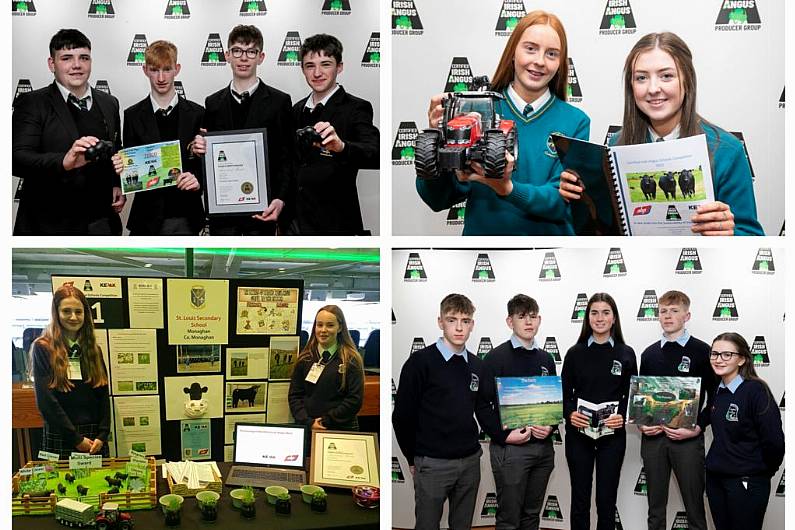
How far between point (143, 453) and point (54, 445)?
0.74 feet

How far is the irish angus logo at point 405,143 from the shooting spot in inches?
96.3

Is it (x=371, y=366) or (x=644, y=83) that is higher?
(x=644, y=83)

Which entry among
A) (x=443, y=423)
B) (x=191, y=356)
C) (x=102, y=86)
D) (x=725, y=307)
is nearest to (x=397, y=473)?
(x=443, y=423)

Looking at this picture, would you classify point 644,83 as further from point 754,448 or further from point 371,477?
point 371,477

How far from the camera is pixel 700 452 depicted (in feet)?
8.05

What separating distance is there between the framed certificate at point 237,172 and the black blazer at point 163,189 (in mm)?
47

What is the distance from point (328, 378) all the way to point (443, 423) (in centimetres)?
36

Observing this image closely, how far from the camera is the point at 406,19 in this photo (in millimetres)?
2451

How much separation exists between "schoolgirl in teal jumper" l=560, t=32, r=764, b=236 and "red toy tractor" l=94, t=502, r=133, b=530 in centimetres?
138

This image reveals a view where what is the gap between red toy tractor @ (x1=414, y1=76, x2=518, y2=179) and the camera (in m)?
1.98

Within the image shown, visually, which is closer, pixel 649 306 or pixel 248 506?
pixel 248 506

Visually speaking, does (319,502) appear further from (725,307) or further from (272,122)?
(725,307)

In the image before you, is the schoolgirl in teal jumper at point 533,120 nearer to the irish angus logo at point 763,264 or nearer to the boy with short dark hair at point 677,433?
the boy with short dark hair at point 677,433

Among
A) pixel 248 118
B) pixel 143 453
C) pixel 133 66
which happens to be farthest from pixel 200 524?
pixel 133 66
